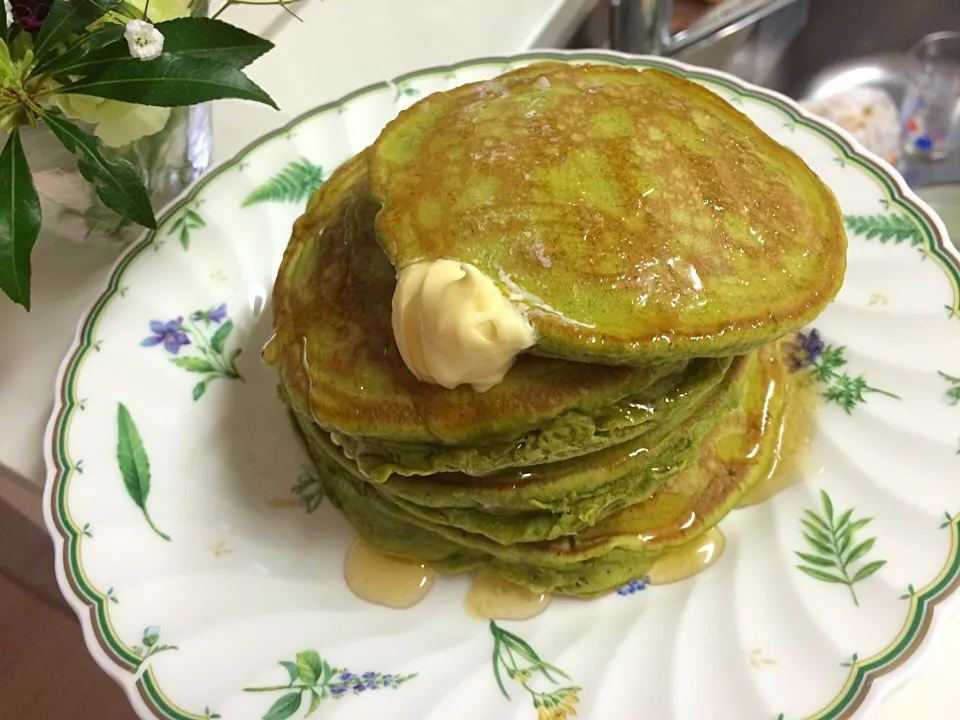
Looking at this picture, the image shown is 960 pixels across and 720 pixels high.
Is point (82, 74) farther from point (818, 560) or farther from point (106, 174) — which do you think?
point (818, 560)

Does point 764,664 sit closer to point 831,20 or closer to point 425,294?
point 425,294

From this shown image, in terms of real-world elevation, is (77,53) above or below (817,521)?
above

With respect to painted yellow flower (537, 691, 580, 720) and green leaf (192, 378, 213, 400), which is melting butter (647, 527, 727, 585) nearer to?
painted yellow flower (537, 691, 580, 720)

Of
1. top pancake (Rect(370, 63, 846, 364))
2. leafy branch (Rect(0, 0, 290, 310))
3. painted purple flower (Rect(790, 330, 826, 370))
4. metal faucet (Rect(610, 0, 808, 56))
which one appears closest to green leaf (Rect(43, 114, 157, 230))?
→ leafy branch (Rect(0, 0, 290, 310))

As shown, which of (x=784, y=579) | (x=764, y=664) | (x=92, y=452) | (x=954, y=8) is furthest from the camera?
(x=954, y=8)

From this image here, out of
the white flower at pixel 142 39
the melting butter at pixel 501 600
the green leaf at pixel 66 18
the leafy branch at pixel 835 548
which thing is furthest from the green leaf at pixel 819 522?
the green leaf at pixel 66 18

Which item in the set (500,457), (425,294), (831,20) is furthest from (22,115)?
(831,20)

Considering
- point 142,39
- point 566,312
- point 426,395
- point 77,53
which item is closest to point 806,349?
point 566,312
